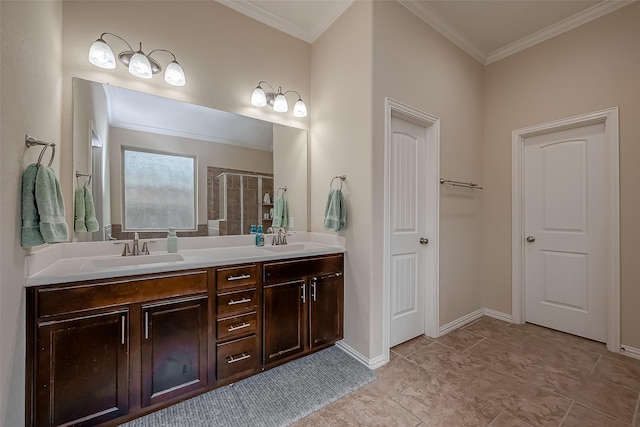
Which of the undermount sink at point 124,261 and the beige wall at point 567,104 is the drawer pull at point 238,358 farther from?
the beige wall at point 567,104

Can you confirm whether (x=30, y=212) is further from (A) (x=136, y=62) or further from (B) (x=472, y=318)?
(B) (x=472, y=318)

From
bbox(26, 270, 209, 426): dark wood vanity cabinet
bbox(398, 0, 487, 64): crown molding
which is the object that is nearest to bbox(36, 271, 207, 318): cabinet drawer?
bbox(26, 270, 209, 426): dark wood vanity cabinet

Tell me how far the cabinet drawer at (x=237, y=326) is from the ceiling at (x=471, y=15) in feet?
8.42

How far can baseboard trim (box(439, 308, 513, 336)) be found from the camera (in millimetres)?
2717

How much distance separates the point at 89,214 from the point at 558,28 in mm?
4391

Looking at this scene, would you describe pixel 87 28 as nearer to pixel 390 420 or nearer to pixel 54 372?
pixel 54 372

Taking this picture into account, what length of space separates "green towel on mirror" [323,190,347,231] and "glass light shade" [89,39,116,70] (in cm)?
181

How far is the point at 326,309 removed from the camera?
2.26 meters

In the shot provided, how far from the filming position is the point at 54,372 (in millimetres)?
1283

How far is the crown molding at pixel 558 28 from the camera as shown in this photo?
235 cm

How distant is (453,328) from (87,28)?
155 inches

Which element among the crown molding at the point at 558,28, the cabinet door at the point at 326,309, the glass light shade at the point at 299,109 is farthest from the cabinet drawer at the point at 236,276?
the crown molding at the point at 558,28

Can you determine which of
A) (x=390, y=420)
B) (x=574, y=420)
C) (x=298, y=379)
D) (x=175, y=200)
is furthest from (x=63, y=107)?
(x=574, y=420)

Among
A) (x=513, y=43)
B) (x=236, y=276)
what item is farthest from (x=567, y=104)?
(x=236, y=276)
